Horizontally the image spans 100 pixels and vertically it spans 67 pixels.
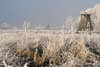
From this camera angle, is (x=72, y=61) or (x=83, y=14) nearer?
(x=72, y=61)

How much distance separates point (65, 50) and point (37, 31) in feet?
3.30

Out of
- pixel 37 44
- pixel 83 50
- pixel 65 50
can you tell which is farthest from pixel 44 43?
→ pixel 83 50

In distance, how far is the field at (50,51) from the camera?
4.63 meters

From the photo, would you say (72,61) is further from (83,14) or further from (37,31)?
(83,14)

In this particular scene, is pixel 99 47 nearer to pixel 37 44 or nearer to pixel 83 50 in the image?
pixel 83 50

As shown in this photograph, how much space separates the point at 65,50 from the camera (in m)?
5.14

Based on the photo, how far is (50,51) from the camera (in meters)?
5.01

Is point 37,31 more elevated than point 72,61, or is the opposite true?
point 37,31

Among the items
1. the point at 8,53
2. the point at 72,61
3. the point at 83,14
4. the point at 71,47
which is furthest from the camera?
the point at 83,14

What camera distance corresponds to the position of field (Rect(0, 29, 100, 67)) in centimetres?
463

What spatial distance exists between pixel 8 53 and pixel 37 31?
1249 millimetres

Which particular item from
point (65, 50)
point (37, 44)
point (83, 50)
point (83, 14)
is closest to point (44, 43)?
point (37, 44)

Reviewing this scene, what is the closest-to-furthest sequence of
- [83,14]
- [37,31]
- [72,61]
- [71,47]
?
[72,61]
[71,47]
[37,31]
[83,14]

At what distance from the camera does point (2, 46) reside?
16.1 ft
